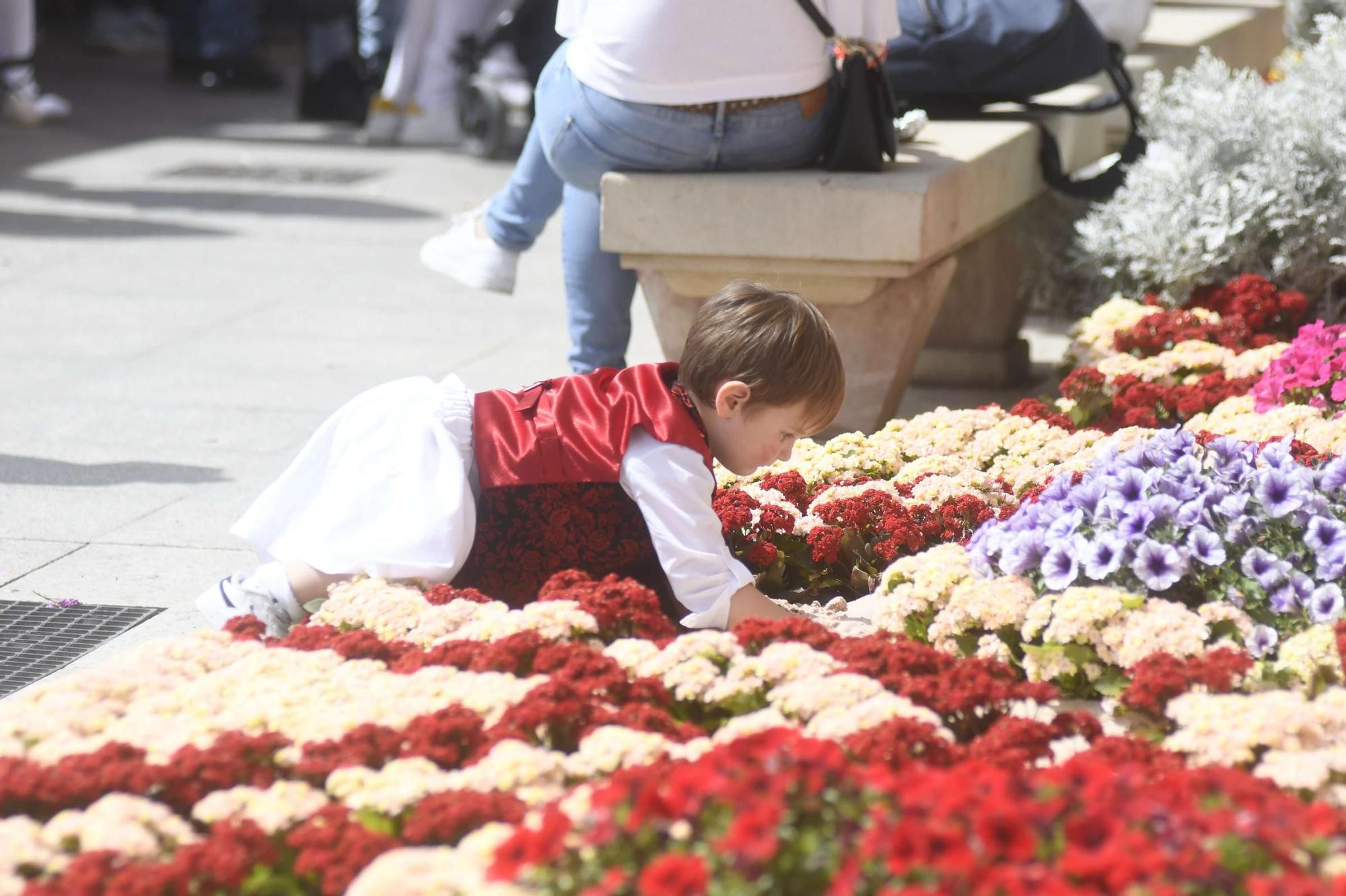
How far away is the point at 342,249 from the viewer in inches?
327

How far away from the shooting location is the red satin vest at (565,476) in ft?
11.0

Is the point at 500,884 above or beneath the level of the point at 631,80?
beneath

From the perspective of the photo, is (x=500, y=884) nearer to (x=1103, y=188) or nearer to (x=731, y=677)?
(x=731, y=677)

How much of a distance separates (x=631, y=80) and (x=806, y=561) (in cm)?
146

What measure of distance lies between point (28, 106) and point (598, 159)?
8452 mm

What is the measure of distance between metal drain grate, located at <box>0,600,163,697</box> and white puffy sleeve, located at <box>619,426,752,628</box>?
108 centimetres

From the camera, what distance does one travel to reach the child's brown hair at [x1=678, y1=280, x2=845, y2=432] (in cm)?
329

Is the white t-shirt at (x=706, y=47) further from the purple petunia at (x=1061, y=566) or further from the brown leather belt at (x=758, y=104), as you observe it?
the purple petunia at (x=1061, y=566)

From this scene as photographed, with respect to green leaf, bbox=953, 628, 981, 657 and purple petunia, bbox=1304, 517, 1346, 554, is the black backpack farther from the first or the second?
green leaf, bbox=953, 628, 981, 657

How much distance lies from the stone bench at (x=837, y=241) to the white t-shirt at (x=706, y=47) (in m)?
Answer: 0.26

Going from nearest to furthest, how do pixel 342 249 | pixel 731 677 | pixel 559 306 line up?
pixel 731 677, pixel 559 306, pixel 342 249

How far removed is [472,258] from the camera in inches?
207

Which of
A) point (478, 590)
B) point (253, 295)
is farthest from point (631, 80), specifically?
point (253, 295)

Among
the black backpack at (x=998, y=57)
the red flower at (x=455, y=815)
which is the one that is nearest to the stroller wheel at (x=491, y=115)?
Answer: the black backpack at (x=998, y=57)
